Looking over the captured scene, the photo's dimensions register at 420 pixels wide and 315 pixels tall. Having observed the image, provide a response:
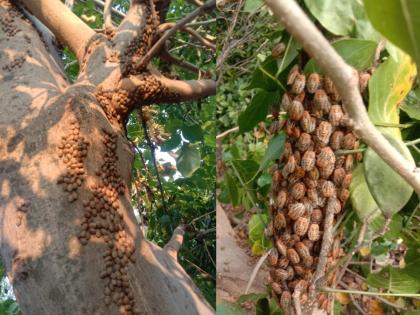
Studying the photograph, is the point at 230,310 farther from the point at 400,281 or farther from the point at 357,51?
the point at 357,51

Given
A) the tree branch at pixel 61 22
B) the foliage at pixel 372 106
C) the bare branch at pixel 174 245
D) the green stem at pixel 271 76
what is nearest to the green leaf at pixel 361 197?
the foliage at pixel 372 106

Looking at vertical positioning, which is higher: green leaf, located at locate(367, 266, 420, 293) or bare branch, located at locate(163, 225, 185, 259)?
green leaf, located at locate(367, 266, 420, 293)

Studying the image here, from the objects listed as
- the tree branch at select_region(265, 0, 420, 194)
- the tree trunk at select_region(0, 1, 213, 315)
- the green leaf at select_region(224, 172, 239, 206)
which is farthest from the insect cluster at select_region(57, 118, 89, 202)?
the tree branch at select_region(265, 0, 420, 194)

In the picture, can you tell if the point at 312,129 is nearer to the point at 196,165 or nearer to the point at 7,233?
the point at 7,233

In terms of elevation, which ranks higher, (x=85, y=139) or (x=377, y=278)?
(x=85, y=139)

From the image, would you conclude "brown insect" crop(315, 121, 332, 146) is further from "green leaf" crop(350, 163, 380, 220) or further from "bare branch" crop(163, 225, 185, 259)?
"bare branch" crop(163, 225, 185, 259)

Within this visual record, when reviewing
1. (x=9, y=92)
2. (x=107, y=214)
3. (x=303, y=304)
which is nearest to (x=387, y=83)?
(x=303, y=304)

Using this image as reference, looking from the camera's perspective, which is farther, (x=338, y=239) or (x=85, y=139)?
(x=85, y=139)

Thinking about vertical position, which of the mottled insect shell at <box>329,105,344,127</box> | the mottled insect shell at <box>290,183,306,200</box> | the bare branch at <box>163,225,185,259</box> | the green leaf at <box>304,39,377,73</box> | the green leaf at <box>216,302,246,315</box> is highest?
the green leaf at <box>304,39,377,73</box>
